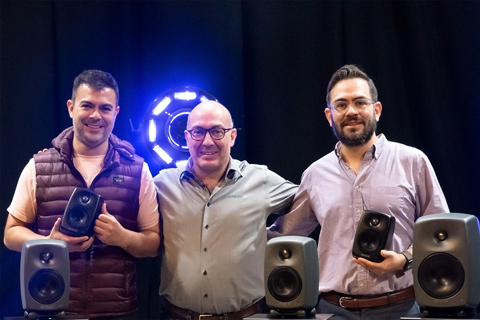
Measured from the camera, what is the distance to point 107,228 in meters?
2.90

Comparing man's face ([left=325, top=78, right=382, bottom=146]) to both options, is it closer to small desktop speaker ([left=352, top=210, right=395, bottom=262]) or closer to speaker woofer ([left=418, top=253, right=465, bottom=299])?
small desktop speaker ([left=352, top=210, right=395, bottom=262])

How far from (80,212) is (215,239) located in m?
0.62

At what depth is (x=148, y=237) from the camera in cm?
310

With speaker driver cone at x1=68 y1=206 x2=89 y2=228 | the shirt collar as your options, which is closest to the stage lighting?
the shirt collar

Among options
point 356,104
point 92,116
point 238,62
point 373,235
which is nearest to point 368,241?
point 373,235

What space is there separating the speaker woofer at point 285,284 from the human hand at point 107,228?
0.76 meters

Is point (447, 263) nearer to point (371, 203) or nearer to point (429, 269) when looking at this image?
point (429, 269)

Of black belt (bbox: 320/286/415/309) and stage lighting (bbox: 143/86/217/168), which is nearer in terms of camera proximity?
black belt (bbox: 320/286/415/309)

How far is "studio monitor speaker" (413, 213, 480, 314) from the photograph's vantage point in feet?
7.32

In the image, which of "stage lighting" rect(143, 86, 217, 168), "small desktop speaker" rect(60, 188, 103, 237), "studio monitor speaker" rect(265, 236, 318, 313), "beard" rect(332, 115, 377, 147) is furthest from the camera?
"stage lighting" rect(143, 86, 217, 168)

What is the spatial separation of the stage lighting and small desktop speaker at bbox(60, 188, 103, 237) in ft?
2.91

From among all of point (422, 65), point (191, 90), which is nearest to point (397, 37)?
point (422, 65)

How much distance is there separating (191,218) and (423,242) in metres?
1.18

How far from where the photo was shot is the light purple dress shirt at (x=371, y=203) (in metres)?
2.86
